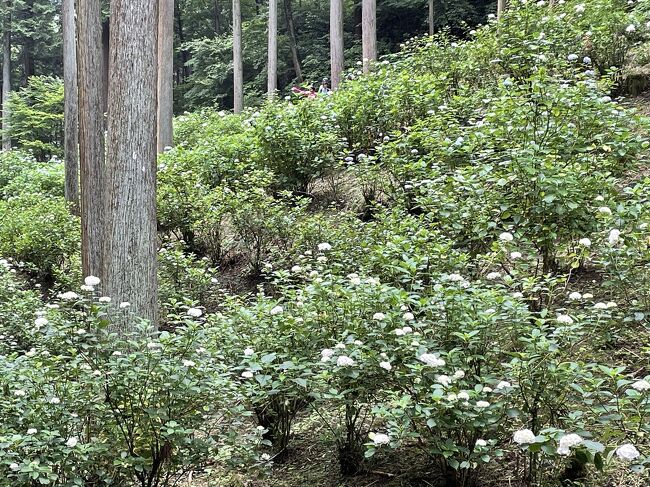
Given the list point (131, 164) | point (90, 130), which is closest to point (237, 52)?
point (90, 130)

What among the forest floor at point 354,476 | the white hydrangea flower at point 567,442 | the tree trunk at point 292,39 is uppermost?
the tree trunk at point 292,39

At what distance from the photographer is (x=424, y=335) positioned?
2.97m

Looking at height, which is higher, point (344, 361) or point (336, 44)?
point (336, 44)

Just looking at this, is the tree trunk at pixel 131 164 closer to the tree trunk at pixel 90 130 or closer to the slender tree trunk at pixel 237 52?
the tree trunk at pixel 90 130

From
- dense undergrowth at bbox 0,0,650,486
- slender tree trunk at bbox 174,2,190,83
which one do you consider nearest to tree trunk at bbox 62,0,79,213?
dense undergrowth at bbox 0,0,650,486

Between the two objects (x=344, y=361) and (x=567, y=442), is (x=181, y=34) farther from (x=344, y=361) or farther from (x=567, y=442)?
(x=567, y=442)

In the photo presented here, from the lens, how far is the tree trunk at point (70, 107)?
1192 centimetres

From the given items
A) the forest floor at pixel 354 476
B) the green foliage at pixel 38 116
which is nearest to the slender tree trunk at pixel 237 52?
the green foliage at pixel 38 116

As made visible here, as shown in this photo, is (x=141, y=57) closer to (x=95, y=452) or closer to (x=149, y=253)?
A: (x=149, y=253)

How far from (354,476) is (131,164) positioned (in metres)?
3.31

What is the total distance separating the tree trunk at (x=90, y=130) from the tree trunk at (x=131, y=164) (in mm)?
2113

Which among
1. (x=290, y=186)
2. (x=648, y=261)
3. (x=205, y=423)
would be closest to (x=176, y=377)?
(x=205, y=423)

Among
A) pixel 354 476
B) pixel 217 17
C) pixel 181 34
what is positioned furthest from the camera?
pixel 181 34

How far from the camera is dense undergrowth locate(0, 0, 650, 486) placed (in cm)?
262
